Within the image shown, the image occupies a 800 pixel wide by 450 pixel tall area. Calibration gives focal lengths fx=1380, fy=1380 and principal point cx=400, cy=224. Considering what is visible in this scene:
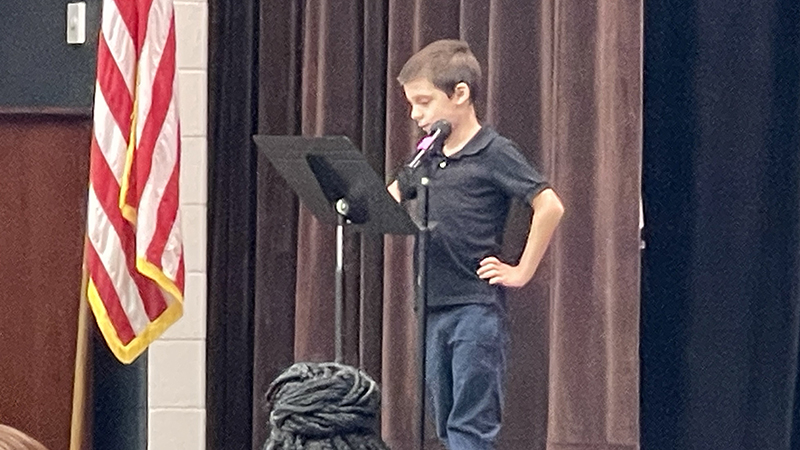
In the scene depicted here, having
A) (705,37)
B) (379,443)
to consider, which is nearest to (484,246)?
(705,37)

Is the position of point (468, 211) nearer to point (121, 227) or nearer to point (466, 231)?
point (466, 231)

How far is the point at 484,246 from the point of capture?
3.51m

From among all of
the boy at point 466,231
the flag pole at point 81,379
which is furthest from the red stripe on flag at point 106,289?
the boy at point 466,231

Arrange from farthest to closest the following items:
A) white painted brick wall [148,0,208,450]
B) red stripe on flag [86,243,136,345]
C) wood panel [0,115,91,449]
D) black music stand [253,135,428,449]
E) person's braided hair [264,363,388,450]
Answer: white painted brick wall [148,0,208,450] → wood panel [0,115,91,449] → red stripe on flag [86,243,136,345] → black music stand [253,135,428,449] → person's braided hair [264,363,388,450]

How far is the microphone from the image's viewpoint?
3.24 meters

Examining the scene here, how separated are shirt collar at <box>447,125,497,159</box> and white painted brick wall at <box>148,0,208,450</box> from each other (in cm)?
118

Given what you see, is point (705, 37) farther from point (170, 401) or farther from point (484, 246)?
point (170, 401)

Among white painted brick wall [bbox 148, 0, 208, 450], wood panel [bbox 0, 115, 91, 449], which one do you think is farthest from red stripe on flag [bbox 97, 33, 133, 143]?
white painted brick wall [bbox 148, 0, 208, 450]

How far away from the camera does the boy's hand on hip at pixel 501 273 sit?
11.1 ft

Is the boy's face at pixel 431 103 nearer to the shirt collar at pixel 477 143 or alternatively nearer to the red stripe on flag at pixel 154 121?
the shirt collar at pixel 477 143

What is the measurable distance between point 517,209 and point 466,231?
1.40ft

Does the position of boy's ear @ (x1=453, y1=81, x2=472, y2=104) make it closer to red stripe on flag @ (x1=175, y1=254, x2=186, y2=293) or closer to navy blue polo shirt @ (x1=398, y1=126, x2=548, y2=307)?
navy blue polo shirt @ (x1=398, y1=126, x2=548, y2=307)

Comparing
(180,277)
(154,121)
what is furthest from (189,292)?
(154,121)

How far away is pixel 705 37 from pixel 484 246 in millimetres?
984
